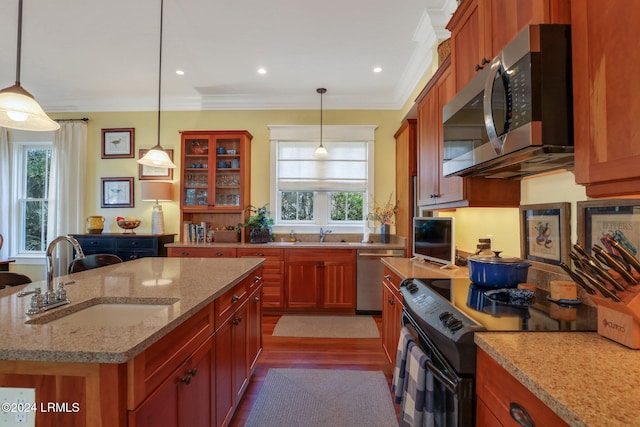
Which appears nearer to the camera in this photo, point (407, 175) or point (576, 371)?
point (576, 371)

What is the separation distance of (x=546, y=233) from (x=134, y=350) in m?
1.87

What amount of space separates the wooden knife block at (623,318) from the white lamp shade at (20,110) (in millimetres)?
2631

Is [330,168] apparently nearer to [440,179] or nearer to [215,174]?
[215,174]

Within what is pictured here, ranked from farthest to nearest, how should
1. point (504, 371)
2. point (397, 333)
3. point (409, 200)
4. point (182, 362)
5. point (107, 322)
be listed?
point (409, 200), point (397, 333), point (107, 322), point (182, 362), point (504, 371)

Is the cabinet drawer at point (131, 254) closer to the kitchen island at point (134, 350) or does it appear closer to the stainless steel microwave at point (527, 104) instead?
the kitchen island at point (134, 350)

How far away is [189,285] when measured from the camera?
5.24 feet

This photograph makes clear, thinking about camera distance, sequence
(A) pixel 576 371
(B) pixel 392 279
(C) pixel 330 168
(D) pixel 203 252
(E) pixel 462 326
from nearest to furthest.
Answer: (A) pixel 576 371, (E) pixel 462 326, (B) pixel 392 279, (D) pixel 203 252, (C) pixel 330 168

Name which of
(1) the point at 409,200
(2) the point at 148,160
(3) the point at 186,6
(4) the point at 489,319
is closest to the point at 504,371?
(4) the point at 489,319

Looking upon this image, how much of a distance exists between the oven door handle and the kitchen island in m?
0.97

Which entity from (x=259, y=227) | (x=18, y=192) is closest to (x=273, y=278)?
(x=259, y=227)

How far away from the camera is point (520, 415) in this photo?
76 centimetres

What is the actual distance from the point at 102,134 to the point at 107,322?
168 inches

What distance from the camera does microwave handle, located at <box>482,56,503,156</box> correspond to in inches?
47.8

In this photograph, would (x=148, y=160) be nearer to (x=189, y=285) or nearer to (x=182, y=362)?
(x=189, y=285)
